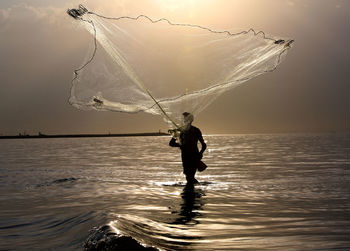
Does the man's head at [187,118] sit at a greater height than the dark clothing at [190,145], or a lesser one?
greater

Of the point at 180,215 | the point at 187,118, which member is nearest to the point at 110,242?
the point at 180,215

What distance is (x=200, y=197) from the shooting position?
497 inches

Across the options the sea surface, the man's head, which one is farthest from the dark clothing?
the sea surface

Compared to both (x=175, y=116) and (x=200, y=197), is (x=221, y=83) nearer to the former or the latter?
(x=175, y=116)

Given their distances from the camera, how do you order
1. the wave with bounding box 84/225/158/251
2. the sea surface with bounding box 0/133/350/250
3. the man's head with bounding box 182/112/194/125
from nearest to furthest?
the wave with bounding box 84/225/158/251, the sea surface with bounding box 0/133/350/250, the man's head with bounding box 182/112/194/125

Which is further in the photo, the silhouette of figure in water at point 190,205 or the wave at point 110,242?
the silhouette of figure in water at point 190,205

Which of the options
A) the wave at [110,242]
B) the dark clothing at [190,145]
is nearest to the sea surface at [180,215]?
the wave at [110,242]

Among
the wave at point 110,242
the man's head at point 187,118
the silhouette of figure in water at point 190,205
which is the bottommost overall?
the silhouette of figure in water at point 190,205

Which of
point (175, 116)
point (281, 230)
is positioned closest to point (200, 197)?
point (175, 116)

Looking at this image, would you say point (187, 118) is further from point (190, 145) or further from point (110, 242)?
point (110, 242)

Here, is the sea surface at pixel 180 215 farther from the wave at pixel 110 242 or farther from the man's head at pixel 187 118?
the man's head at pixel 187 118

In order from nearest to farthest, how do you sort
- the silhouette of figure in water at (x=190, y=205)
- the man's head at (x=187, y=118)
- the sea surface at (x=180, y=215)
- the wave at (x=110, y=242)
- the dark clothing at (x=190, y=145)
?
the wave at (x=110, y=242), the sea surface at (x=180, y=215), the silhouette of figure in water at (x=190, y=205), the man's head at (x=187, y=118), the dark clothing at (x=190, y=145)

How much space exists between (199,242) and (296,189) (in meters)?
8.57

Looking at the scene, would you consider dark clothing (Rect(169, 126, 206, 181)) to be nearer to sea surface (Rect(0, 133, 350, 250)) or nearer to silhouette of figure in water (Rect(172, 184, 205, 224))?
silhouette of figure in water (Rect(172, 184, 205, 224))
